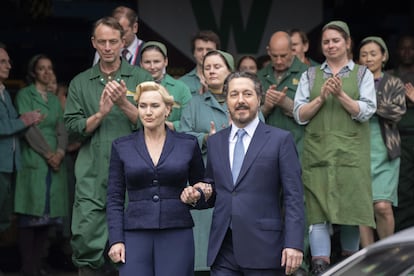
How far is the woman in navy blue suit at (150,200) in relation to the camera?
7.03 metres

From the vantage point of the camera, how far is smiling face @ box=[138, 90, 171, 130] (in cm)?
711

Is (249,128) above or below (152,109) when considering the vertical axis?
below

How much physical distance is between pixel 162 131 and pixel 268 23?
17.3 ft

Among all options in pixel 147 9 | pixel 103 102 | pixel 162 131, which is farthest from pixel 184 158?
pixel 147 9

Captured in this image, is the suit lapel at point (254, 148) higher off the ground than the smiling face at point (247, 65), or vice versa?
the smiling face at point (247, 65)

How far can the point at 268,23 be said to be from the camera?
1227 centimetres

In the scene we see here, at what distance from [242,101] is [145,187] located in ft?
2.81

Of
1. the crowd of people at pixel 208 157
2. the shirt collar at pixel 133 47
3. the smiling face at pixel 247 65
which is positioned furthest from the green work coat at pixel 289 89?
the shirt collar at pixel 133 47

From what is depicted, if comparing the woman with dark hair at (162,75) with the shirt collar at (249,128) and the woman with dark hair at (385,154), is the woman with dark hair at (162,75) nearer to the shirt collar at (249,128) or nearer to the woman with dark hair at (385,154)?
the woman with dark hair at (385,154)

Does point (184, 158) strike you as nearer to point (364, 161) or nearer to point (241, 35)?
point (364, 161)

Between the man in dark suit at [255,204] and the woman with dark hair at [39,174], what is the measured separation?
3.81m

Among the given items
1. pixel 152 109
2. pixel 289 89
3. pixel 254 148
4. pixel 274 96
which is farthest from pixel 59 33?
pixel 254 148

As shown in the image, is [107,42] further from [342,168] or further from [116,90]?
[342,168]

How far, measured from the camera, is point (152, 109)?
280 inches
